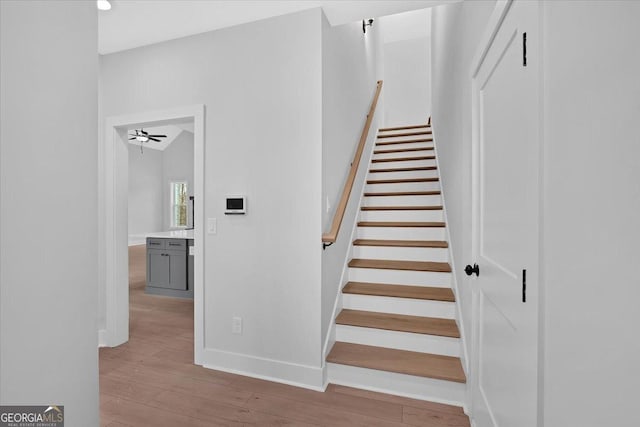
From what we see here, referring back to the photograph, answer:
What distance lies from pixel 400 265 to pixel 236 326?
1508 mm

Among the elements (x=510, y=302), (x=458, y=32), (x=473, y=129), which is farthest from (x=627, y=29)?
(x=458, y=32)

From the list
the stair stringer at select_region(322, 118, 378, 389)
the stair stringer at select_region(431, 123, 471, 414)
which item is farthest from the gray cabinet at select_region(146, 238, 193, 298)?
the stair stringer at select_region(431, 123, 471, 414)

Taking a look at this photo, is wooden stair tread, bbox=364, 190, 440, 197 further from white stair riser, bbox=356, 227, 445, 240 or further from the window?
the window

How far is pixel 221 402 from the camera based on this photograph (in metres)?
2.01

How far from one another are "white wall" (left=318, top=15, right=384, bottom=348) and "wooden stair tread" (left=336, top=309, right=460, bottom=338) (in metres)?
0.19

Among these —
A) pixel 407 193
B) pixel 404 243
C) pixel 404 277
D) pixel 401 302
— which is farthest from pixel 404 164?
pixel 401 302

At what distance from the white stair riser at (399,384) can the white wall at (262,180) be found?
19cm

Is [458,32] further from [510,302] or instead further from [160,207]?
[160,207]

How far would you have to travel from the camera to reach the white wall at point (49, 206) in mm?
690

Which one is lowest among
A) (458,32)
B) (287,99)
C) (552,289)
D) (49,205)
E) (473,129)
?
(552,289)

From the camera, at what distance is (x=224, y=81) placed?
2428mm

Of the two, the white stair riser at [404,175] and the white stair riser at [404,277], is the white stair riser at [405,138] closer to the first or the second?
the white stair riser at [404,175]

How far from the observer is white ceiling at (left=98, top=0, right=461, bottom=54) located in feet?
6.93

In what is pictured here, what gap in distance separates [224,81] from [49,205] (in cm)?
195
